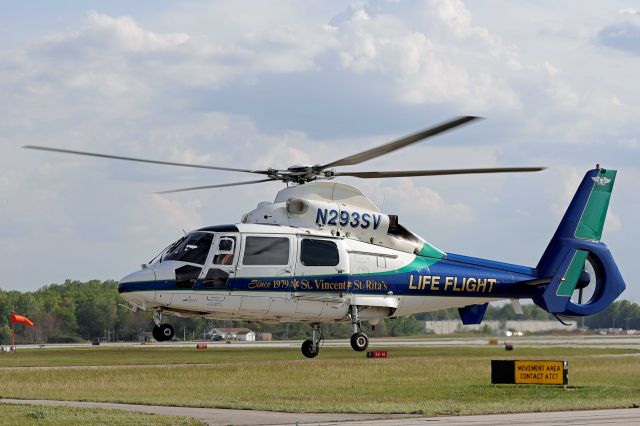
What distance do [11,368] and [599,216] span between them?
65.8 metres

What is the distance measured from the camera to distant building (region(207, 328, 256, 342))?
610 ft

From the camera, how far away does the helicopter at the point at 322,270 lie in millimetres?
27719

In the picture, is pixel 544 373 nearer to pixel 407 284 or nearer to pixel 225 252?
pixel 407 284

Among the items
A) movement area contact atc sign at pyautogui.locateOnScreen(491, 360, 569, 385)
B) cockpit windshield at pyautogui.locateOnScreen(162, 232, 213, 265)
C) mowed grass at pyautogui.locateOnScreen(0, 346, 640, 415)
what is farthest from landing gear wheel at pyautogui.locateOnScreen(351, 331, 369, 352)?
movement area contact atc sign at pyautogui.locateOnScreen(491, 360, 569, 385)

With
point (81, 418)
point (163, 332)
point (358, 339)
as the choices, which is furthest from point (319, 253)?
point (81, 418)

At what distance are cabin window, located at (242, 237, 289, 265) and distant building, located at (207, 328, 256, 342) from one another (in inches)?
6154

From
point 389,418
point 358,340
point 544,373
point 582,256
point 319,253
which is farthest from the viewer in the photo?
point 544,373

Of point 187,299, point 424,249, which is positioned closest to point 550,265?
point 424,249

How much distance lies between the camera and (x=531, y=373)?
7006 cm

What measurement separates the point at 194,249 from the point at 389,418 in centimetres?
2069

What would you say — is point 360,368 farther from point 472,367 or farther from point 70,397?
point 70,397

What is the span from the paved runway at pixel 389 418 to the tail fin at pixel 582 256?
7.37 metres

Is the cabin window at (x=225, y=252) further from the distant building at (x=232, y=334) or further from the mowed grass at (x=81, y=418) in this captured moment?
the distant building at (x=232, y=334)

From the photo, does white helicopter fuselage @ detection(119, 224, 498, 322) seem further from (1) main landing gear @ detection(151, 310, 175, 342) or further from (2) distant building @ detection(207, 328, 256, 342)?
(2) distant building @ detection(207, 328, 256, 342)
